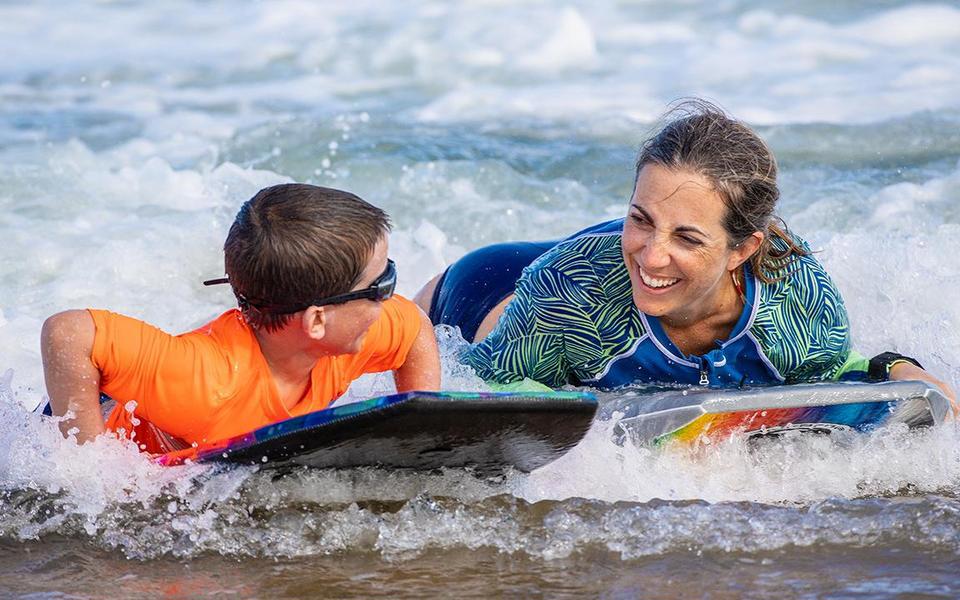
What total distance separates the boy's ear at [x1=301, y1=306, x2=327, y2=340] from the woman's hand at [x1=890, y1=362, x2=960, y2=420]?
76.4 inches

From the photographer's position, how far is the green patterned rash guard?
406 cm

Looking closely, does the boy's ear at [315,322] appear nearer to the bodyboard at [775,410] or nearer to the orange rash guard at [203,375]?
the orange rash guard at [203,375]

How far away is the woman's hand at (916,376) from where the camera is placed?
13.2 feet

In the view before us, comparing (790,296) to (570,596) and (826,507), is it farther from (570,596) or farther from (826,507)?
(570,596)

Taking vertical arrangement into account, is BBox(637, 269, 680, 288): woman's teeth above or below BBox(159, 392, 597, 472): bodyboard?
above

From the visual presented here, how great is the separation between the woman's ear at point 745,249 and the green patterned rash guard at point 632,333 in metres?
0.12

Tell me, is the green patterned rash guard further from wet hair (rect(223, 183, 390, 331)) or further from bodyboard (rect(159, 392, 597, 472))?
wet hair (rect(223, 183, 390, 331))

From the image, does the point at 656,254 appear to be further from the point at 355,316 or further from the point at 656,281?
the point at 355,316

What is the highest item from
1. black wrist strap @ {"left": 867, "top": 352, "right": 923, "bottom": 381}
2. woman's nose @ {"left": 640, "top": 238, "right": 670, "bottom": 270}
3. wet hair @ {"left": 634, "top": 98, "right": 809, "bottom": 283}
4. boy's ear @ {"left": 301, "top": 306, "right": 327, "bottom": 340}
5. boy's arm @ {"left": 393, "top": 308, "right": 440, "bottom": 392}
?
wet hair @ {"left": 634, "top": 98, "right": 809, "bottom": 283}

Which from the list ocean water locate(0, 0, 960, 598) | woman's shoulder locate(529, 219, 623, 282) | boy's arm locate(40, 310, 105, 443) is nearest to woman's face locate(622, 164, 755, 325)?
woman's shoulder locate(529, 219, 623, 282)

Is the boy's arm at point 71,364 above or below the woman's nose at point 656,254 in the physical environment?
below

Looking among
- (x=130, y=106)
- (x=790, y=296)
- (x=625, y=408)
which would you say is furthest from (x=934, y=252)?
(x=130, y=106)

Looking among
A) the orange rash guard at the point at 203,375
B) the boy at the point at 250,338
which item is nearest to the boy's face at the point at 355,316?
the boy at the point at 250,338

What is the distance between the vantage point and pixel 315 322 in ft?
10.8
